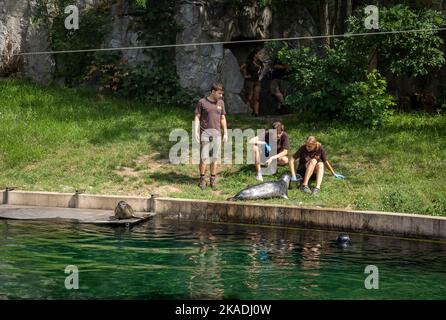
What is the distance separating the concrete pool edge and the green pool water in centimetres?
24

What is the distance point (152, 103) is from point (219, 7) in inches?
146

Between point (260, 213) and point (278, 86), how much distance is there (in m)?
11.0

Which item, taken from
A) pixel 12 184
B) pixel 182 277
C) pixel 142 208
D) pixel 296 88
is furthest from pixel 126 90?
pixel 182 277

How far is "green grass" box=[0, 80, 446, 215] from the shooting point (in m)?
13.7

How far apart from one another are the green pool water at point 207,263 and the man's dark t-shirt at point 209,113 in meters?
2.69

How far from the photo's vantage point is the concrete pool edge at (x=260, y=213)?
456 inches

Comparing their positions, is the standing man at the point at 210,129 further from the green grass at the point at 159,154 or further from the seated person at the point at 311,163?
the seated person at the point at 311,163

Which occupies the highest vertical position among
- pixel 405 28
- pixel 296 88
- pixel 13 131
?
pixel 405 28

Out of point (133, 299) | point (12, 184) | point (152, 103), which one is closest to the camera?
point (133, 299)

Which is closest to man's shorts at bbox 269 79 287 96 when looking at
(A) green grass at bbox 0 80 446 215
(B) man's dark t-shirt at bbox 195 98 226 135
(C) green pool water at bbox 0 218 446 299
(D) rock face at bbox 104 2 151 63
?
(A) green grass at bbox 0 80 446 215

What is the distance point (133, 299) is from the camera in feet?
25.7

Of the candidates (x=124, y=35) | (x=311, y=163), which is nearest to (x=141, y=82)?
(x=124, y=35)

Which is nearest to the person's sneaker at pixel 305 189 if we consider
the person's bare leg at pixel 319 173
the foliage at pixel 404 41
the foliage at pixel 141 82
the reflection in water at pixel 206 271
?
the person's bare leg at pixel 319 173

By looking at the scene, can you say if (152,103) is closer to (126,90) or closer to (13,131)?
(126,90)
